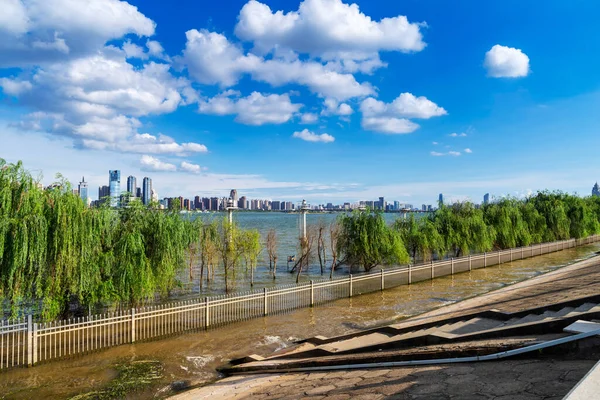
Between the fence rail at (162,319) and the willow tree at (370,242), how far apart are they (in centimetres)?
388

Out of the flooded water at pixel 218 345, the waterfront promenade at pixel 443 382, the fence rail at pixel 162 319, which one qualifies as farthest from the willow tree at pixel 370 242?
the waterfront promenade at pixel 443 382

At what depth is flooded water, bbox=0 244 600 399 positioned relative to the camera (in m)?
9.62

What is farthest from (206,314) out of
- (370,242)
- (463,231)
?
(463,231)

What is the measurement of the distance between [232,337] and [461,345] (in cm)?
858

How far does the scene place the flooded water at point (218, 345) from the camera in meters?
9.62

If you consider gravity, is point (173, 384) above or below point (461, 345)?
below

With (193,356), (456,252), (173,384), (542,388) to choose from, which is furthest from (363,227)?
(542,388)

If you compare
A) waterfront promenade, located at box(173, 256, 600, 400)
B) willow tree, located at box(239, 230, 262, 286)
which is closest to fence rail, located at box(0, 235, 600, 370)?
waterfront promenade, located at box(173, 256, 600, 400)

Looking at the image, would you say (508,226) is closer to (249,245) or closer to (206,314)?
(249,245)

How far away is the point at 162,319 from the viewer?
1378 centimetres

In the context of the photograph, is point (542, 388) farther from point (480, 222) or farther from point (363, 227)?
point (480, 222)

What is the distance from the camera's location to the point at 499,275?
26547 millimetres

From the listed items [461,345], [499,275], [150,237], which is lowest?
[499,275]

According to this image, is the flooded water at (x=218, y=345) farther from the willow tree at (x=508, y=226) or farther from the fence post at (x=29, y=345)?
the willow tree at (x=508, y=226)
